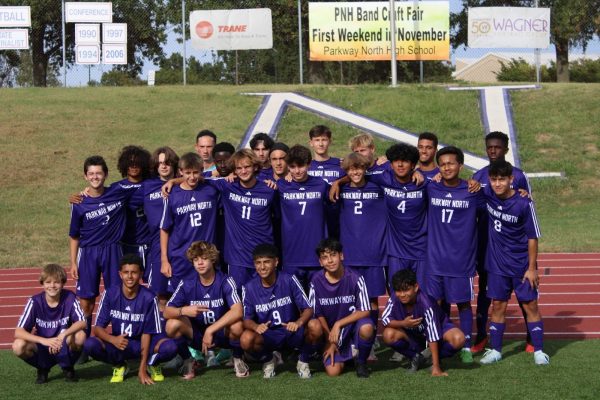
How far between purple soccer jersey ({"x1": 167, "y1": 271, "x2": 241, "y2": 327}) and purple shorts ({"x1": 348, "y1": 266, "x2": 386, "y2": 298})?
1.13 metres

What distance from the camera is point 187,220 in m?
7.30

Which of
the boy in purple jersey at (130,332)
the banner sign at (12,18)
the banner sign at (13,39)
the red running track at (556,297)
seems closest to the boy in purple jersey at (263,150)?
the boy in purple jersey at (130,332)

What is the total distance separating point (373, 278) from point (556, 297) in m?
3.60

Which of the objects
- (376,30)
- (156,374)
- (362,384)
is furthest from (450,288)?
(376,30)

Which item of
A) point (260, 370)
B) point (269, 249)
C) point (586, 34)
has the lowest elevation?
point (260, 370)

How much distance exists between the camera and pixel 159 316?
6.77 meters

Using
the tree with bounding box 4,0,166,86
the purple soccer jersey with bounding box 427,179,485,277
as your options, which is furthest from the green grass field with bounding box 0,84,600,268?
the purple soccer jersey with bounding box 427,179,485,277

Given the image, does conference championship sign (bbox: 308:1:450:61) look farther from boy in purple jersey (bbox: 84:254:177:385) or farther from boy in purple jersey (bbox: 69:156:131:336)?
boy in purple jersey (bbox: 84:254:177:385)

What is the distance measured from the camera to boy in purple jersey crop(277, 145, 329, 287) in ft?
23.7

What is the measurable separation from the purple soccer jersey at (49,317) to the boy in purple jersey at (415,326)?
91.1 inches

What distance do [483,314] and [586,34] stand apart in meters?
23.2

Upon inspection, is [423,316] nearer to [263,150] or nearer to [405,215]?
[405,215]

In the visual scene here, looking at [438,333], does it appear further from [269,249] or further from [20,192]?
[20,192]

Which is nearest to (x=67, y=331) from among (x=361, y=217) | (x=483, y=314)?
(x=361, y=217)
